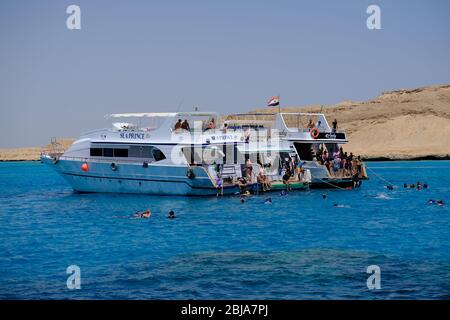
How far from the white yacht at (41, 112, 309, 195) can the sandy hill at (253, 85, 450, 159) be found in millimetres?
92709

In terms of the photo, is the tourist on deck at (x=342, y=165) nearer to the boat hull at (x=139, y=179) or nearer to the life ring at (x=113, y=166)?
the boat hull at (x=139, y=179)

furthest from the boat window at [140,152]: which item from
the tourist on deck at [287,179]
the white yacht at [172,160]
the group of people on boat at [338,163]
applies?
the group of people on boat at [338,163]

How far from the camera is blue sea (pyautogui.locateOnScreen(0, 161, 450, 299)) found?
53.3 feet

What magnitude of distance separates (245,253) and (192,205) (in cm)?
1433

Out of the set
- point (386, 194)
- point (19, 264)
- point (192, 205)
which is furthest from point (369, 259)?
point (386, 194)

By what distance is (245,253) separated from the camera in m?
21.3

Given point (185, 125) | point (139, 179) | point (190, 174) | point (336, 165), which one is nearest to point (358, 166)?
point (336, 165)

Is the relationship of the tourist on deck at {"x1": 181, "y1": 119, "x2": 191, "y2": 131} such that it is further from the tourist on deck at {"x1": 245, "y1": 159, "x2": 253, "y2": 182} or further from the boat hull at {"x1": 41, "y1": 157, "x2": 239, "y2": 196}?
the tourist on deck at {"x1": 245, "y1": 159, "x2": 253, "y2": 182}

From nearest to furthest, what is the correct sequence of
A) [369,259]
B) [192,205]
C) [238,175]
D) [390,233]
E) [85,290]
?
[85,290]
[369,259]
[390,233]
[192,205]
[238,175]

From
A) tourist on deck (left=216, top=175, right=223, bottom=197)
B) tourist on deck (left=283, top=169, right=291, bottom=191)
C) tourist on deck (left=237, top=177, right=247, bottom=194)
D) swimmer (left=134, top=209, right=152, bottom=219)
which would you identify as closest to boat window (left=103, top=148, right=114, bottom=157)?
tourist on deck (left=216, top=175, right=223, bottom=197)

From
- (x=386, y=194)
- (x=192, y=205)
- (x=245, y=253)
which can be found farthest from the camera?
(x=386, y=194)

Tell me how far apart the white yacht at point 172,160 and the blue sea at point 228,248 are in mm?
1070

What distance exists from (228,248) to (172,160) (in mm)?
16260

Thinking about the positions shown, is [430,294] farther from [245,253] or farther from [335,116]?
[335,116]
